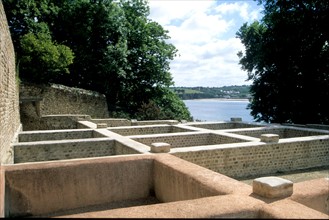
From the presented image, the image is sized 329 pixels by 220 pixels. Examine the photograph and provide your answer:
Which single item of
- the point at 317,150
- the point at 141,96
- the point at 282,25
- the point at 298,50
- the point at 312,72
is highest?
the point at 282,25

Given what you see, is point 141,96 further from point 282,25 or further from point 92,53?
point 282,25

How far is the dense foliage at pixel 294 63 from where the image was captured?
69.5 feet

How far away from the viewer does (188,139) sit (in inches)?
480

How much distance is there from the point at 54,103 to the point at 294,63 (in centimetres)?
1626

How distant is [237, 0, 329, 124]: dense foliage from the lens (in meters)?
21.2

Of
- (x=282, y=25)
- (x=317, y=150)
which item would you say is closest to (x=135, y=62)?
(x=282, y=25)

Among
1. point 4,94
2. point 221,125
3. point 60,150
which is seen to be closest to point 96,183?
point 4,94

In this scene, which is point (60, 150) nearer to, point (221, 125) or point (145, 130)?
point (145, 130)

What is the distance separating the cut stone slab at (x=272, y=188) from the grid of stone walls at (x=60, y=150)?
6.61 metres

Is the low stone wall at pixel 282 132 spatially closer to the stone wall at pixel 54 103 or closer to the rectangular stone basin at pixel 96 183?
the rectangular stone basin at pixel 96 183

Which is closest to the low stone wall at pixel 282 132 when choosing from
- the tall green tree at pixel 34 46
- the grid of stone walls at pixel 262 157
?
the grid of stone walls at pixel 262 157

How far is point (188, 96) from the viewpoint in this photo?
336 feet

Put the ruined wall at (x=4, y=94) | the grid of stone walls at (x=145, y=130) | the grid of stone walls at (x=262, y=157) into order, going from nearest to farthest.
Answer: the ruined wall at (x=4, y=94) → the grid of stone walls at (x=262, y=157) → the grid of stone walls at (x=145, y=130)

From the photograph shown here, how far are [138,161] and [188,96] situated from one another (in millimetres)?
95914
